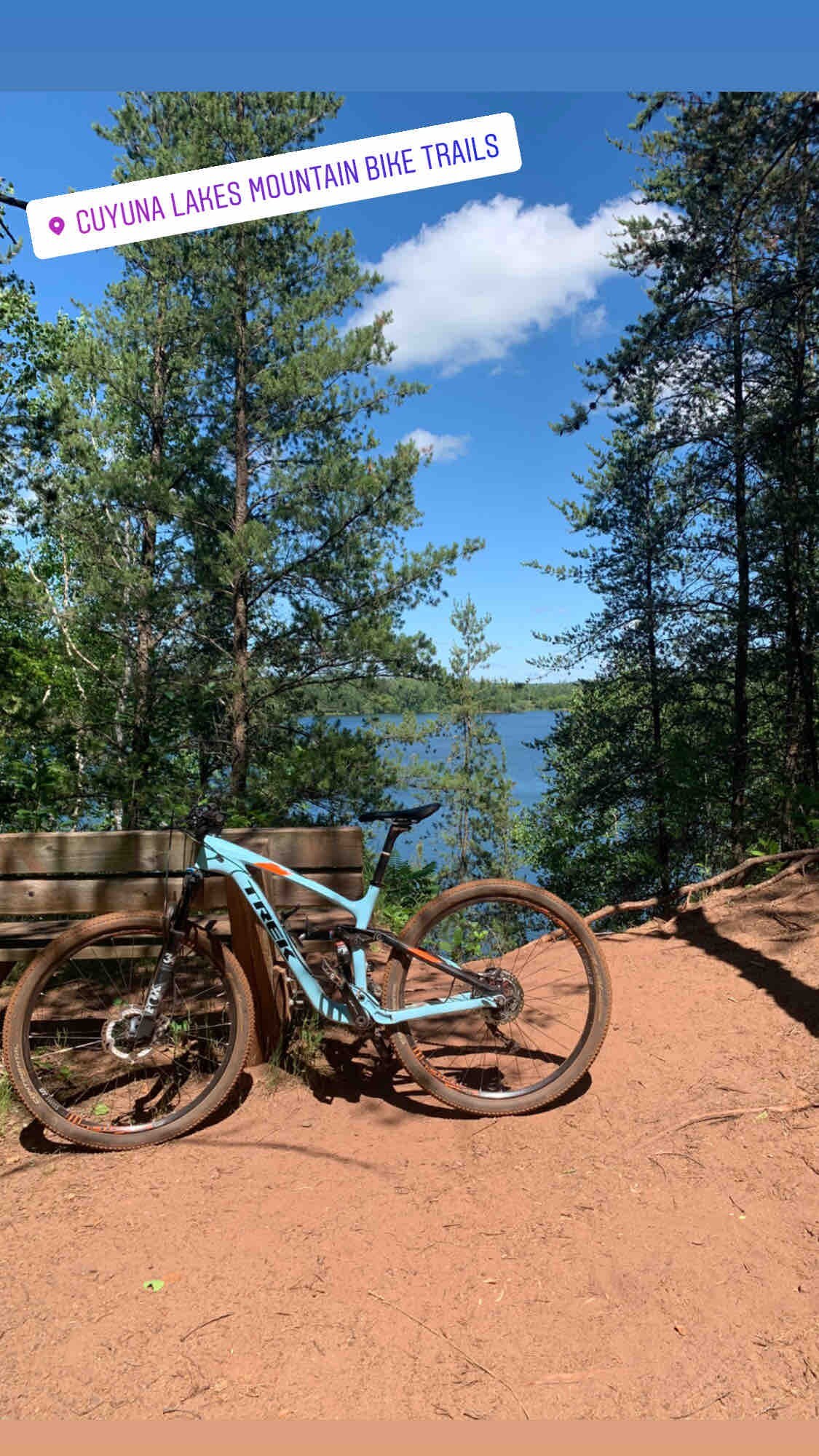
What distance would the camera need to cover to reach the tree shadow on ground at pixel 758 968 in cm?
339

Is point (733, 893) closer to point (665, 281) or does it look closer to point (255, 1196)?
point (255, 1196)

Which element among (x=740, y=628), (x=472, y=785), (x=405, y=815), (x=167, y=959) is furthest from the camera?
(x=472, y=785)

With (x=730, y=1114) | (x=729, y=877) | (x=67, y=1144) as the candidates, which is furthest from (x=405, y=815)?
(x=729, y=877)

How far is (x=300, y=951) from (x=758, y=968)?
94.9 inches

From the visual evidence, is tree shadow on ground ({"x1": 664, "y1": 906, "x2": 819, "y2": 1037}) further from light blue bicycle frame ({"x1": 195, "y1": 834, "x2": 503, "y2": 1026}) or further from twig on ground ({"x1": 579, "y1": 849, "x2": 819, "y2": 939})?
light blue bicycle frame ({"x1": 195, "y1": 834, "x2": 503, "y2": 1026})

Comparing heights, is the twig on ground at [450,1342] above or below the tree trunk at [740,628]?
below

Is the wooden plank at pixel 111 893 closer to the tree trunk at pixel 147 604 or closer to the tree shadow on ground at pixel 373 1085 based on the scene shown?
the tree shadow on ground at pixel 373 1085

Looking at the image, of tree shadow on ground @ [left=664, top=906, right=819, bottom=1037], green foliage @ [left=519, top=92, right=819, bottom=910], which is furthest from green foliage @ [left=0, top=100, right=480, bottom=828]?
tree shadow on ground @ [left=664, top=906, right=819, bottom=1037]

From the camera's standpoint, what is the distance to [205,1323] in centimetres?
190

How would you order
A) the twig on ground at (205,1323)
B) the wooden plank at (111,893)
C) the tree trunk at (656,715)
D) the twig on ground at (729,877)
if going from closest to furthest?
the twig on ground at (205,1323) → the wooden plank at (111,893) → the twig on ground at (729,877) → the tree trunk at (656,715)

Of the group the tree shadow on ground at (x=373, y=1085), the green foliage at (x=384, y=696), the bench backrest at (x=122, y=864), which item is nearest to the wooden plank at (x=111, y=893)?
the bench backrest at (x=122, y=864)

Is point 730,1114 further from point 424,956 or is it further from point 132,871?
point 132,871

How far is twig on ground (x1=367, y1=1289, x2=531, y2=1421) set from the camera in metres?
1.67

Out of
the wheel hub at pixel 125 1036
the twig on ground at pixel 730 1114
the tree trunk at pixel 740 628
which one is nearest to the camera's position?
the twig on ground at pixel 730 1114
